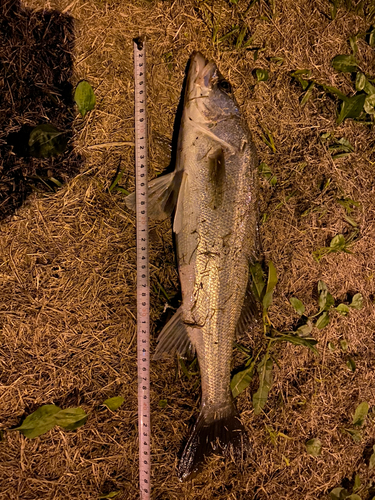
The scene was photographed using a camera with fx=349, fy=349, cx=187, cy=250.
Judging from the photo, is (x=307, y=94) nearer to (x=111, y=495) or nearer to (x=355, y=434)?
(x=355, y=434)

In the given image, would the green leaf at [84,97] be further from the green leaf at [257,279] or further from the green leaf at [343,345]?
the green leaf at [343,345]

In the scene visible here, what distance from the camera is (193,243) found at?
2.45 meters

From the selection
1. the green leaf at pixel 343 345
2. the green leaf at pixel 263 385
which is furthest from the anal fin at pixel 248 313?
the green leaf at pixel 343 345

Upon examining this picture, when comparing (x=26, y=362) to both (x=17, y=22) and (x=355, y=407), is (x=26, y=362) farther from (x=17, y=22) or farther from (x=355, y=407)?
(x=355, y=407)

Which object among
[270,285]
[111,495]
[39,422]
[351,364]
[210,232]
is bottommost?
[111,495]

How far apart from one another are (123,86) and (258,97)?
43.8 inches

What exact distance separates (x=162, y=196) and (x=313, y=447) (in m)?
2.49

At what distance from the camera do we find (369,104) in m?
3.20

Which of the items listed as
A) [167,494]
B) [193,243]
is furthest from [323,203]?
[167,494]

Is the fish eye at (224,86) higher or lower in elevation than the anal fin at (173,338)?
higher

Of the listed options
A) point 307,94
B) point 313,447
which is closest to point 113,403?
point 313,447

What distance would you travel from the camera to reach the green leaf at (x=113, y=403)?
2.54m

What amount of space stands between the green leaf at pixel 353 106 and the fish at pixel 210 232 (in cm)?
113

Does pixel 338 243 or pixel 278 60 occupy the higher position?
pixel 278 60
